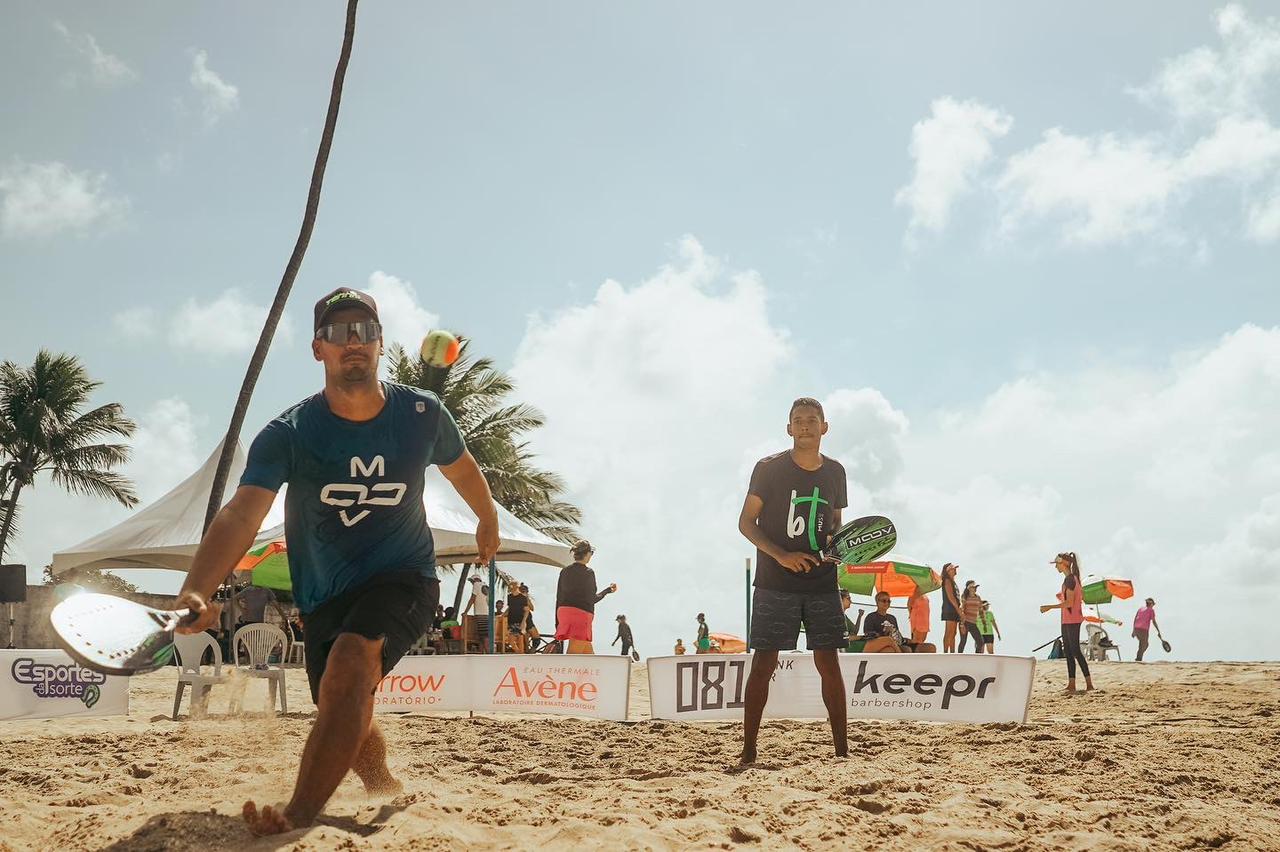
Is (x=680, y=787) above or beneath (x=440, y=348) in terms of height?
beneath

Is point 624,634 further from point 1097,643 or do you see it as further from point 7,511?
point 7,511

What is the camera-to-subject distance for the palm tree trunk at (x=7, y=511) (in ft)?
95.4

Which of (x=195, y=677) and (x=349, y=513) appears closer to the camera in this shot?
(x=349, y=513)

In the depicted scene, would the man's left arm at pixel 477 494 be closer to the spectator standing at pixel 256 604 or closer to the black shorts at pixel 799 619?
the black shorts at pixel 799 619

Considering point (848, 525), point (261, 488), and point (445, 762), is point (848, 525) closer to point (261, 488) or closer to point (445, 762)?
point (445, 762)

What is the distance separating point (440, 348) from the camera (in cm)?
425

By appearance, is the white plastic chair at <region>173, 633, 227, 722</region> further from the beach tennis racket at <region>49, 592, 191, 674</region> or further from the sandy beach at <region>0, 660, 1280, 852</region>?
the beach tennis racket at <region>49, 592, 191, 674</region>

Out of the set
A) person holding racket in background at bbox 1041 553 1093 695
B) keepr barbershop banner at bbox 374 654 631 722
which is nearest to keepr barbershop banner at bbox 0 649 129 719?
keepr barbershop banner at bbox 374 654 631 722

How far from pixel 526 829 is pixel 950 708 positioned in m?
5.88

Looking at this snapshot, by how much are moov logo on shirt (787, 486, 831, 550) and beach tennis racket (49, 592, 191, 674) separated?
3397 mm

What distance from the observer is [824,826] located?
11.5ft

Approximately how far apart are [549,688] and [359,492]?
639cm

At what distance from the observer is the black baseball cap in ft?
11.9

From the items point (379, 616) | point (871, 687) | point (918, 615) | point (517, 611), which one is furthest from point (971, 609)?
point (379, 616)
